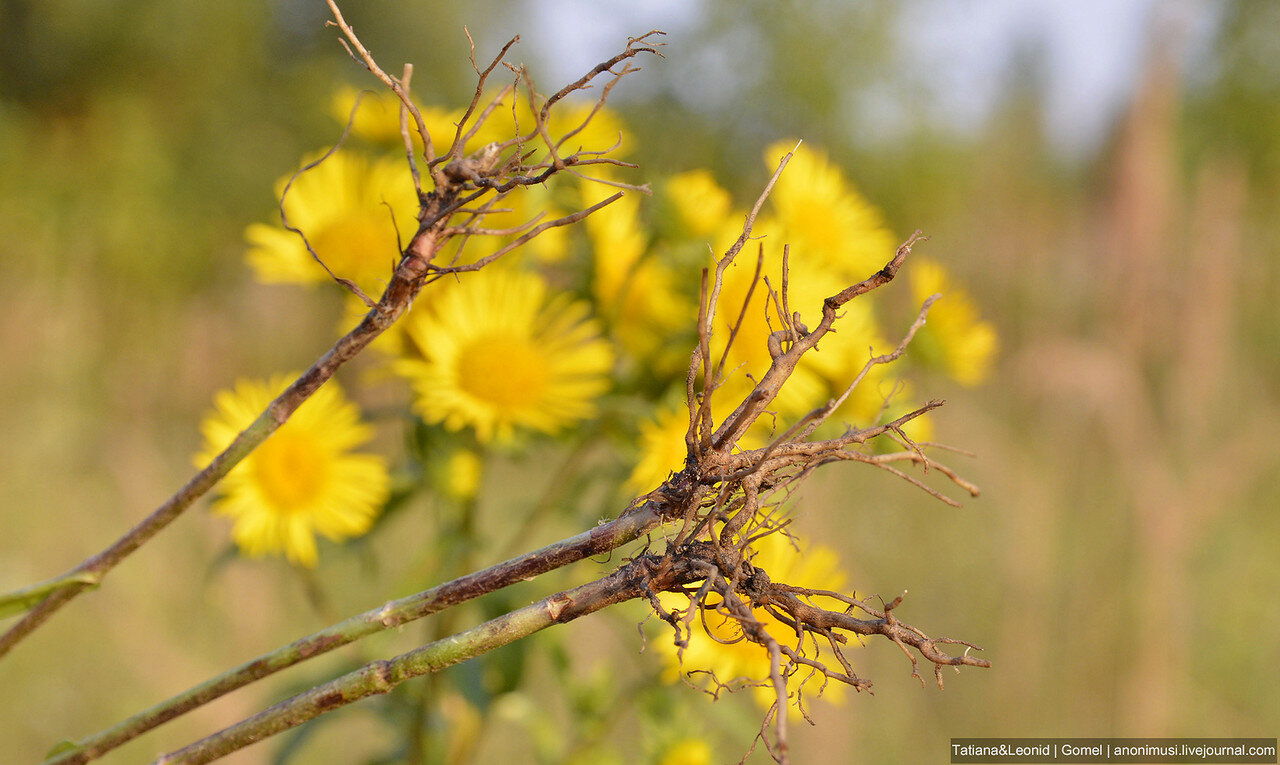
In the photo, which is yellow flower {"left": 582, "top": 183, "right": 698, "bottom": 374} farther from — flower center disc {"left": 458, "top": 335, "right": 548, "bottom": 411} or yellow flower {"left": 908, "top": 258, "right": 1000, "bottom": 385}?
yellow flower {"left": 908, "top": 258, "right": 1000, "bottom": 385}

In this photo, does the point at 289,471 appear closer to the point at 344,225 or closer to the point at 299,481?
the point at 299,481

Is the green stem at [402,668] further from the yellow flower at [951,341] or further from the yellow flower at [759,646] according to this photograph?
the yellow flower at [951,341]

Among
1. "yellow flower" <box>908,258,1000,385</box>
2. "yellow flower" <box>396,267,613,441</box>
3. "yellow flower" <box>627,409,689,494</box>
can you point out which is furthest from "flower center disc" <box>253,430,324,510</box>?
"yellow flower" <box>908,258,1000,385</box>

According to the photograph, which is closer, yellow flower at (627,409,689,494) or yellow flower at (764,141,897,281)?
yellow flower at (627,409,689,494)

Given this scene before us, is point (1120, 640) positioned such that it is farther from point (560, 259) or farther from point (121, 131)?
point (121, 131)

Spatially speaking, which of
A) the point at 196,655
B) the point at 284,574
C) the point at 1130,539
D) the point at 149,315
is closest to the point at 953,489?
the point at 1130,539

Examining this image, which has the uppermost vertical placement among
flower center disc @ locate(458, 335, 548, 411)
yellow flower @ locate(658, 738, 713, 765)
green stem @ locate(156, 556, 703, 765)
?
flower center disc @ locate(458, 335, 548, 411)

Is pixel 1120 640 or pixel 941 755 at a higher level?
pixel 1120 640
